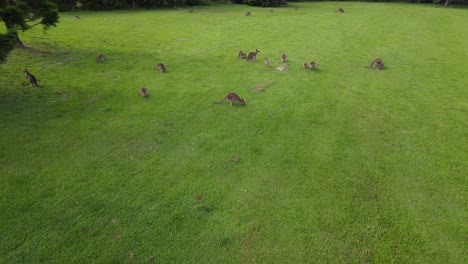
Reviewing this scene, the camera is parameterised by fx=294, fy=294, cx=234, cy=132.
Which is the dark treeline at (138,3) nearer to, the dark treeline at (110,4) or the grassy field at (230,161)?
the dark treeline at (110,4)

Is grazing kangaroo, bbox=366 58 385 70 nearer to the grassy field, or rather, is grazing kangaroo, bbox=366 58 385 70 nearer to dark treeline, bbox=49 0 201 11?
the grassy field

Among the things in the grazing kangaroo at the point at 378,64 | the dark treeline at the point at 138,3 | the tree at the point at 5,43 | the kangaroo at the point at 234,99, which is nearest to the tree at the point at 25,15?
the tree at the point at 5,43

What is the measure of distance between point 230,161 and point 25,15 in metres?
8.17

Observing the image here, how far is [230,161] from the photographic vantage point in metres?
6.57

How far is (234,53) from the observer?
14664 millimetres

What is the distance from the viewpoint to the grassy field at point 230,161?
15.4ft

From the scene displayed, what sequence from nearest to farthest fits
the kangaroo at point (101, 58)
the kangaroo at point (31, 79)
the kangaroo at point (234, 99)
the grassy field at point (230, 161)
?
1. the grassy field at point (230, 161)
2. the kangaroo at point (234, 99)
3. the kangaroo at point (31, 79)
4. the kangaroo at point (101, 58)

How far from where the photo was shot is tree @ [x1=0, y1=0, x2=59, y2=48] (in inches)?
321

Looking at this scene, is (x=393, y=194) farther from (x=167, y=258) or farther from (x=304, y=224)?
(x=167, y=258)

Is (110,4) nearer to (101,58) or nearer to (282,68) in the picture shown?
(101,58)

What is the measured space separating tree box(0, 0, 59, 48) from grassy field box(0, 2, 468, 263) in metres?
1.92

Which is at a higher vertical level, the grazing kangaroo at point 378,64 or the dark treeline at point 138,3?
the dark treeline at point 138,3

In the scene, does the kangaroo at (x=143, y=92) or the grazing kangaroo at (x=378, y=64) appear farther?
the grazing kangaroo at (x=378, y=64)

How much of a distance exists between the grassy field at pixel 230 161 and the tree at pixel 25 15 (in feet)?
6.30
